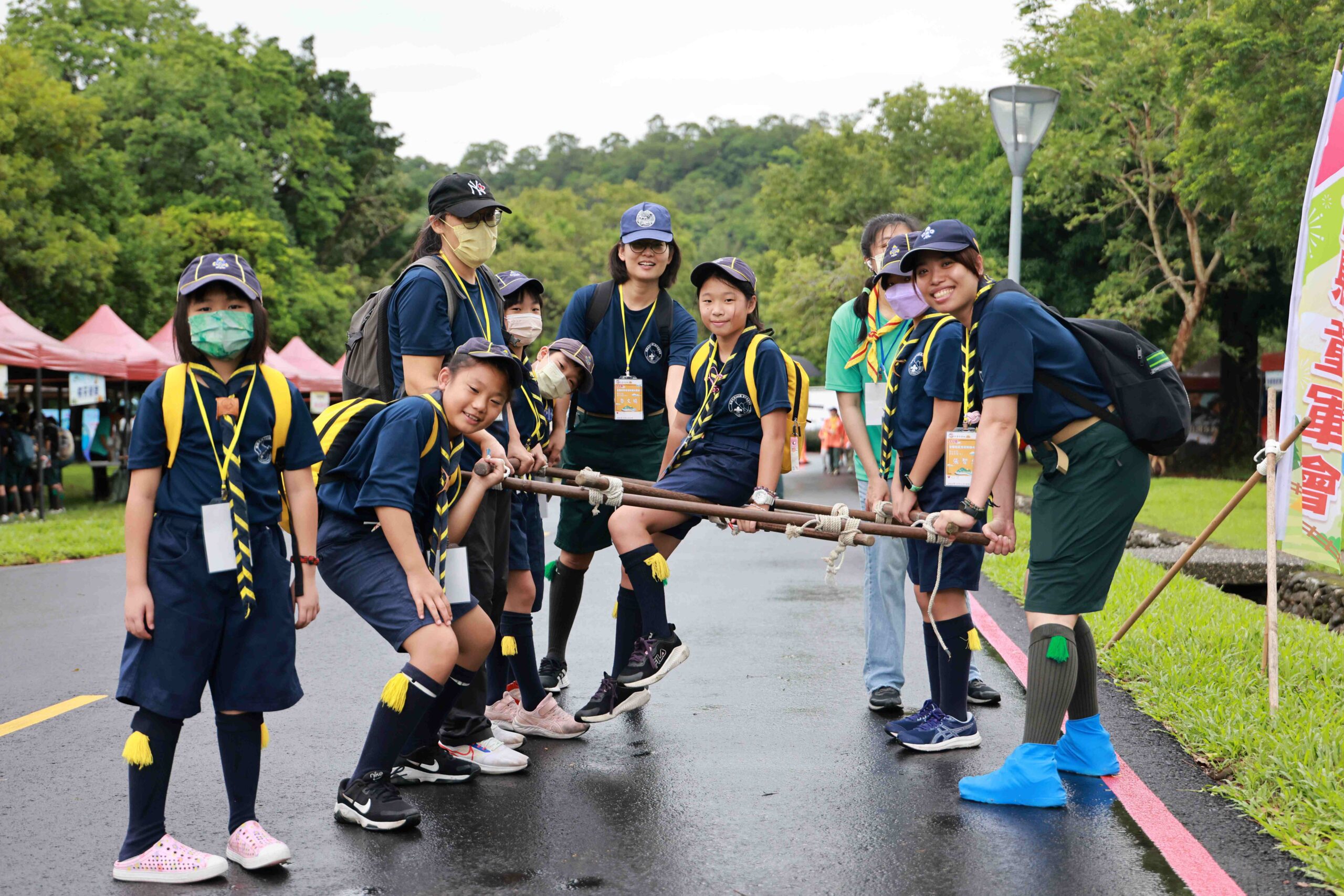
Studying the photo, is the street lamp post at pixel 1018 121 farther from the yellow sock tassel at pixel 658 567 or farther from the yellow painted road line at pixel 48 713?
the yellow painted road line at pixel 48 713

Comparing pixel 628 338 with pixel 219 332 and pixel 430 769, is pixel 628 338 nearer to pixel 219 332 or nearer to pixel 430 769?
pixel 430 769

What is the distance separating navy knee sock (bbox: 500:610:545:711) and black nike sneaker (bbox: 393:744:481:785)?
2.25 ft

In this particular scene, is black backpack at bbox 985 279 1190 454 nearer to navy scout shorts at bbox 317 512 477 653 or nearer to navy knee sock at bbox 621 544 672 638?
navy knee sock at bbox 621 544 672 638

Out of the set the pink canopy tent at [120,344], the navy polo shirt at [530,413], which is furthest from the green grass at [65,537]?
the navy polo shirt at [530,413]

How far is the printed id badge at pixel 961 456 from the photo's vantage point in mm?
4785

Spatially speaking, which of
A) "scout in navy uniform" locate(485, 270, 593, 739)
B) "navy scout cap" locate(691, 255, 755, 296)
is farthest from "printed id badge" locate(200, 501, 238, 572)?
"navy scout cap" locate(691, 255, 755, 296)

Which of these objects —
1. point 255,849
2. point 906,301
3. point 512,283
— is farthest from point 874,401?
point 255,849

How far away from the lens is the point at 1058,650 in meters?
4.49

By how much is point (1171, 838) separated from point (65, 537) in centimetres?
1364

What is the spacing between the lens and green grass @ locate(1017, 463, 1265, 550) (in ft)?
48.2

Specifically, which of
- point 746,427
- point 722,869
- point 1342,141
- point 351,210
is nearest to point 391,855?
point 722,869

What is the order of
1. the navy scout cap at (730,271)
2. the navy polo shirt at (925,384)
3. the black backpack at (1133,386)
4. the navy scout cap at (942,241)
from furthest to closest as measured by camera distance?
the navy scout cap at (730,271) → the navy polo shirt at (925,384) → the navy scout cap at (942,241) → the black backpack at (1133,386)

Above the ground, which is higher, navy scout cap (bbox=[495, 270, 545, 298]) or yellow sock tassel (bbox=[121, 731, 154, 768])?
navy scout cap (bbox=[495, 270, 545, 298])

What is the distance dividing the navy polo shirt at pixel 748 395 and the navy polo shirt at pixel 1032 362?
40.5 inches
